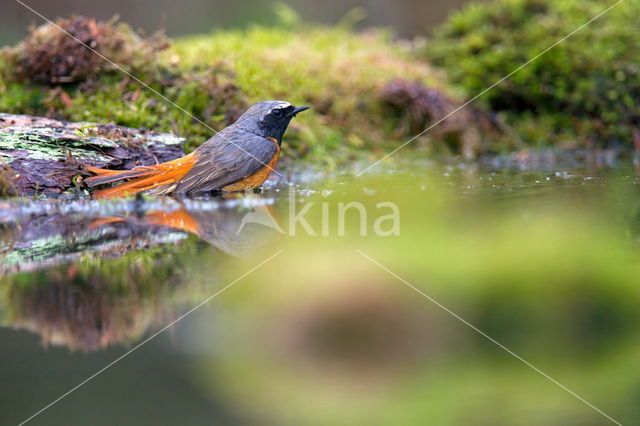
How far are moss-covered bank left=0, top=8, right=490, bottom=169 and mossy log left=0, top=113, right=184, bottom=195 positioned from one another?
20.5 inches

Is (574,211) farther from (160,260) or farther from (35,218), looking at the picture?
→ (35,218)

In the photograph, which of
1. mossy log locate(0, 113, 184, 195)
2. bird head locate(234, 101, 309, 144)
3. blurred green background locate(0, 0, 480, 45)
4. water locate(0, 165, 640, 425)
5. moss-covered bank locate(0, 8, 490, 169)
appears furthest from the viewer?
blurred green background locate(0, 0, 480, 45)

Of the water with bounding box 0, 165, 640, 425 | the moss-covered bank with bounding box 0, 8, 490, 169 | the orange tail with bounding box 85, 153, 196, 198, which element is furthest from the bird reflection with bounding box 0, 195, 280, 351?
the moss-covered bank with bounding box 0, 8, 490, 169

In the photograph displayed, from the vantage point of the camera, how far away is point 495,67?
308 inches

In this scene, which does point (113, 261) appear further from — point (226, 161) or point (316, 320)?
point (226, 161)

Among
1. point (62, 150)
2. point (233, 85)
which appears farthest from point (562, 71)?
point (62, 150)

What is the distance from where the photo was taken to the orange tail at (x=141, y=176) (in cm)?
404

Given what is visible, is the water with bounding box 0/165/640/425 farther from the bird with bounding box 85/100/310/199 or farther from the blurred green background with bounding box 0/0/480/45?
the blurred green background with bounding box 0/0/480/45

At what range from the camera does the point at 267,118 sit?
194 inches

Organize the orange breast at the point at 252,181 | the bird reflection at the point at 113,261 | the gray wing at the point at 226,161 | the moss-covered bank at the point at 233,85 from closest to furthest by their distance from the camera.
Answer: the bird reflection at the point at 113,261
the gray wing at the point at 226,161
the orange breast at the point at 252,181
the moss-covered bank at the point at 233,85

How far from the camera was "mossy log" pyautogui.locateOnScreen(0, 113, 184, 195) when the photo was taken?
3965 mm

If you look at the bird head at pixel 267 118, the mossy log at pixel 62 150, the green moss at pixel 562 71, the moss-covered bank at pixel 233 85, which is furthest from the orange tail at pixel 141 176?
the green moss at pixel 562 71

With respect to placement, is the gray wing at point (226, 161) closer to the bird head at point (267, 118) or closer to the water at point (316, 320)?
the bird head at point (267, 118)

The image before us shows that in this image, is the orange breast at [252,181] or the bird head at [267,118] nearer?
the orange breast at [252,181]
